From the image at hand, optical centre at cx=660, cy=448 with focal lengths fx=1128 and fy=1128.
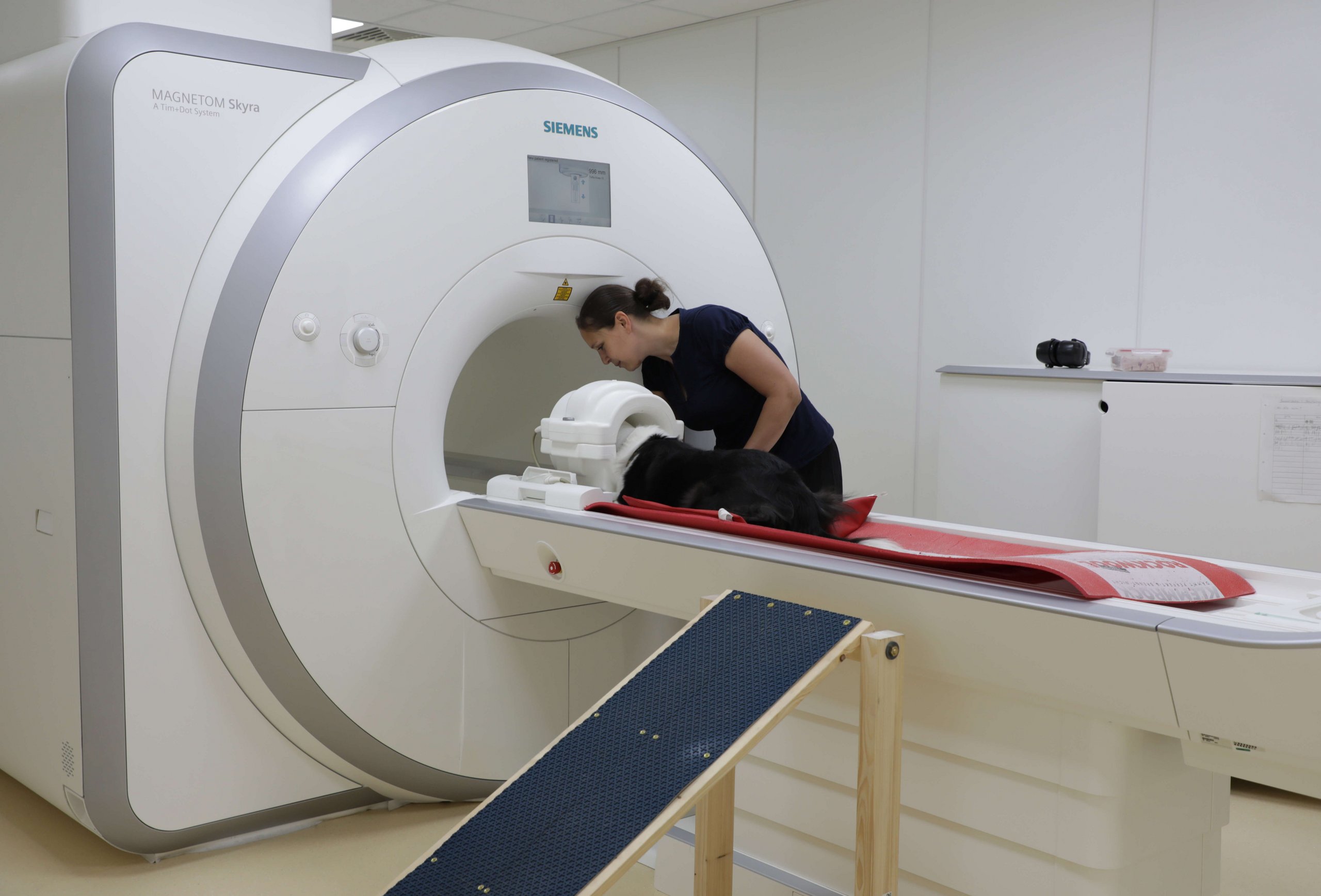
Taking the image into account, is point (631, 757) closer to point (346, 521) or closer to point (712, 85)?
point (346, 521)

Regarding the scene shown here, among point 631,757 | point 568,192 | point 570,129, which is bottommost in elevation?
point 631,757

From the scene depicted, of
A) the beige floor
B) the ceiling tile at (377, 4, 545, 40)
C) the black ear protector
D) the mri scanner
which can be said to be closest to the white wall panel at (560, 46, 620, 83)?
the ceiling tile at (377, 4, 545, 40)

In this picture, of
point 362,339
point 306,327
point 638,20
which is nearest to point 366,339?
point 362,339

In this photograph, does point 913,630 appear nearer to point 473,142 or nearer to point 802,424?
point 802,424

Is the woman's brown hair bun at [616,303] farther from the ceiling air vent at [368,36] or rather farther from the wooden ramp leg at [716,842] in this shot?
the ceiling air vent at [368,36]

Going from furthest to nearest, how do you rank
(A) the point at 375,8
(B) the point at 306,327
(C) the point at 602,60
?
Answer: (C) the point at 602,60 < (A) the point at 375,8 < (B) the point at 306,327

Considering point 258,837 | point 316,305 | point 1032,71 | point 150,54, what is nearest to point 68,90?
point 150,54

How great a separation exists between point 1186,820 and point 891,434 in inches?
117

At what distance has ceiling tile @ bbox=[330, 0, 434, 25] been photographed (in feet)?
14.4

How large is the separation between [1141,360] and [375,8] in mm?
3184

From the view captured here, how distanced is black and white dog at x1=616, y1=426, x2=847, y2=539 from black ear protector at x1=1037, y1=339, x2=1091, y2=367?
169 centimetres

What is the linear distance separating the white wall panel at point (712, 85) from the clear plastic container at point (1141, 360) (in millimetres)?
2017

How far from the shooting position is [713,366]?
2539 mm

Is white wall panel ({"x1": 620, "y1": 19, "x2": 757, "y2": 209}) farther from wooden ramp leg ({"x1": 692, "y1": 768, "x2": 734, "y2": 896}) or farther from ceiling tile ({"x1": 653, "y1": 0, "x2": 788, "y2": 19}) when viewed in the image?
wooden ramp leg ({"x1": 692, "y1": 768, "x2": 734, "y2": 896})
